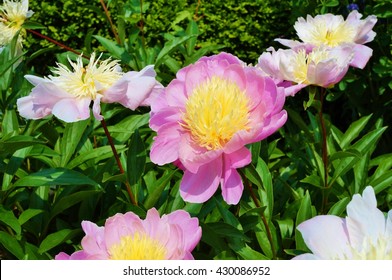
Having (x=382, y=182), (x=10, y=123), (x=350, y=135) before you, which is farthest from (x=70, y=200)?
(x=350, y=135)

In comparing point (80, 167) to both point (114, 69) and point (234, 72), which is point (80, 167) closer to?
point (114, 69)

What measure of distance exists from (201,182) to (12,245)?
0.58 m

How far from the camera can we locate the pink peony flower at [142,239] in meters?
0.98

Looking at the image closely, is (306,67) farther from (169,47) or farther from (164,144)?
(169,47)

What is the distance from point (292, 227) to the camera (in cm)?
157

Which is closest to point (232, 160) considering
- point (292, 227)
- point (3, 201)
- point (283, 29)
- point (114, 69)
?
point (114, 69)

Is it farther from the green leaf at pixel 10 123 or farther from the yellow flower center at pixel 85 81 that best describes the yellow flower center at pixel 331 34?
the green leaf at pixel 10 123

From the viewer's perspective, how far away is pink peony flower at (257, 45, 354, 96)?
138 cm

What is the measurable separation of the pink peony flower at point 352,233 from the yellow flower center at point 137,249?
229 millimetres

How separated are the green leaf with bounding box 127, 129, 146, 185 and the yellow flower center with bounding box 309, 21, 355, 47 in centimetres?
58

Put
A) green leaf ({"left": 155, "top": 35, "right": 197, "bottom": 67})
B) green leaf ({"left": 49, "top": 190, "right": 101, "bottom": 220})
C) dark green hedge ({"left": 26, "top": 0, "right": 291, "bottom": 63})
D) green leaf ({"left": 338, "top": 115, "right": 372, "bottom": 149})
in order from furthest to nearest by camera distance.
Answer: dark green hedge ({"left": 26, "top": 0, "right": 291, "bottom": 63}) → green leaf ({"left": 155, "top": 35, "right": 197, "bottom": 67}) → green leaf ({"left": 338, "top": 115, "right": 372, "bottom": 149}) → green leaf ({"left": 49, "top": 190, "right": 101, "bottom": 220})

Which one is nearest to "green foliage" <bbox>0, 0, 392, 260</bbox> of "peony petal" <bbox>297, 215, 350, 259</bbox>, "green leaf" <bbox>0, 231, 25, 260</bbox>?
"green leaf" <bbox>0, 231, 25, 260</bbox>

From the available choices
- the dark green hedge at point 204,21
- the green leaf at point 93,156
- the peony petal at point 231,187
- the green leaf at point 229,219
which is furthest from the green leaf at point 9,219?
the dark green hedge at point 204,21

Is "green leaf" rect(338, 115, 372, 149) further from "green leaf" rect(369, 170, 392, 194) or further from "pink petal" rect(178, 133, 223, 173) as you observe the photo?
"pink petal" rect(178, 133, 223, 173)
